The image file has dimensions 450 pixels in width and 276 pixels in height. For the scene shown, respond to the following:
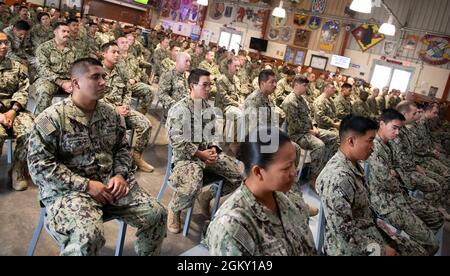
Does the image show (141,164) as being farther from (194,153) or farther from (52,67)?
(52,67)

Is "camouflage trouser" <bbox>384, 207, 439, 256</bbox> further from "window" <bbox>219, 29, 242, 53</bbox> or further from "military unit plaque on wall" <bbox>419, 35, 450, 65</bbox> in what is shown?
"window" <bbox>219, 29, 242, 53</bbox>

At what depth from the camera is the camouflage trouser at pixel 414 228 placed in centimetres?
238

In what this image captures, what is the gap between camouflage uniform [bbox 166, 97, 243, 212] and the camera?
8.35 feet

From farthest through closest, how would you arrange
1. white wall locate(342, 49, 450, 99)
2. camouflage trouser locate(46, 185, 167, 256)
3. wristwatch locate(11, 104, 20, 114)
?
white wall locate(342, 49, 450, 99) → wristwatch locate(11, 104, 20, 114) → camouflage trouser locate(46, 185, 167, 256)

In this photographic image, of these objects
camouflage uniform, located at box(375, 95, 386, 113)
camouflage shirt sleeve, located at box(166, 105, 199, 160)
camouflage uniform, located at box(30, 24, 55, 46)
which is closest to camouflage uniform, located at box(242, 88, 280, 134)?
camouflage shirt sleeve, located at box(166, 105, 199, 160)

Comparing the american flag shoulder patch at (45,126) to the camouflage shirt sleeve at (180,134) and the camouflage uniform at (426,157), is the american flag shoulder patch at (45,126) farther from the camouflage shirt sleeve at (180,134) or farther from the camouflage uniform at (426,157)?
the camouflage uniform at (426,157)

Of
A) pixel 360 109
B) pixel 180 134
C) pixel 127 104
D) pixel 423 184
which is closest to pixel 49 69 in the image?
pixel 127 104

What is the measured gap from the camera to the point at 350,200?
6.21 feet

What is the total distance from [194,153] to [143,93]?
229cm

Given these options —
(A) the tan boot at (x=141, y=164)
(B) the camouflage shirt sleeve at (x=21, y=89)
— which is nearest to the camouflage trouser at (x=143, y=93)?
(A) the tan boot at (x=141, y=164)

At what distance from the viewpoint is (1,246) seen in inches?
82.0

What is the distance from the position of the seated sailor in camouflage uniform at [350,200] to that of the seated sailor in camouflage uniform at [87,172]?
36.3 inches

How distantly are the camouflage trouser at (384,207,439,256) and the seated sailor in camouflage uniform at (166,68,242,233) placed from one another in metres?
1.18
